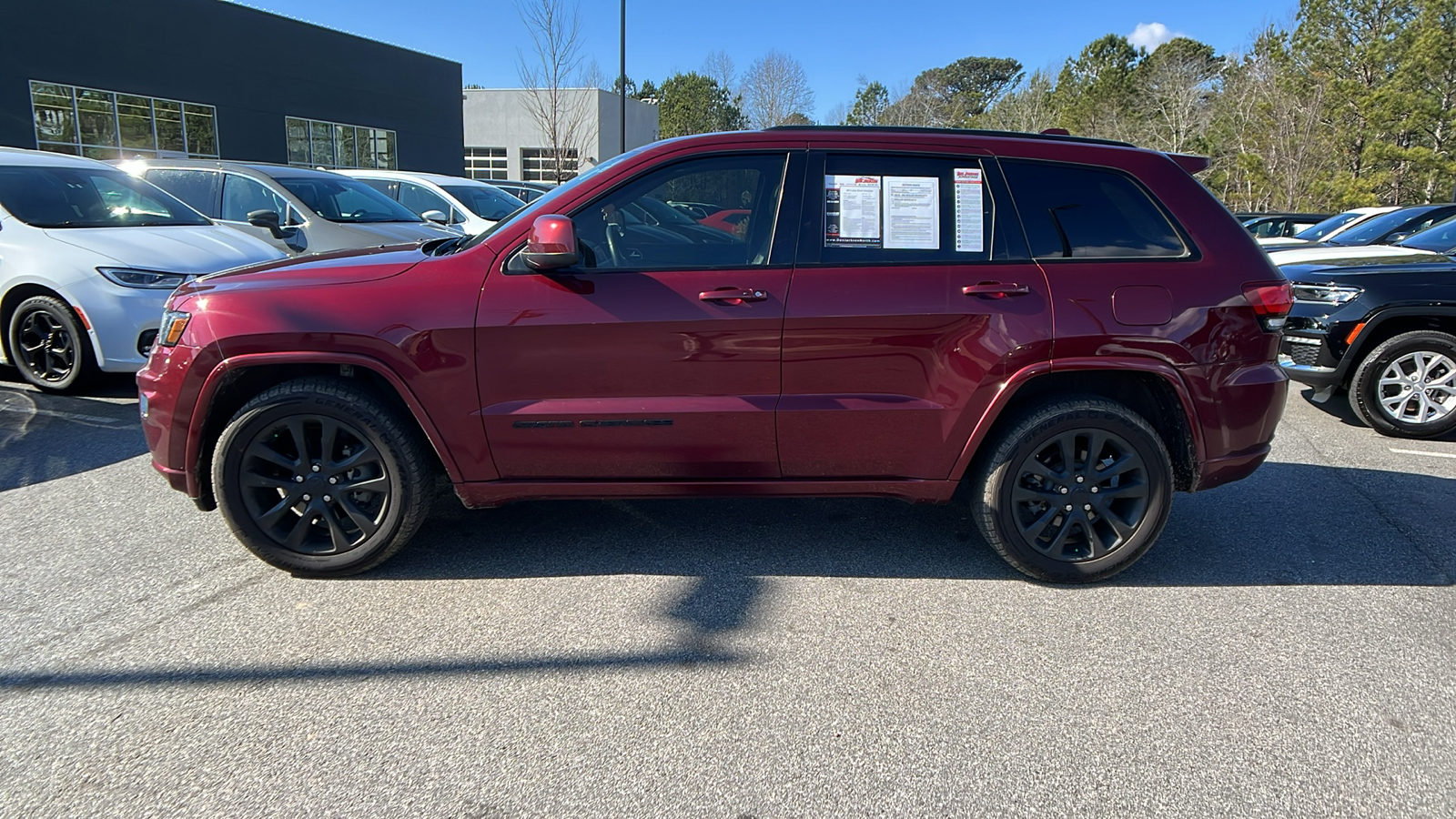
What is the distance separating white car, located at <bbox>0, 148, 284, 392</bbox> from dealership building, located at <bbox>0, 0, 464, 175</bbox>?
51.8 ft

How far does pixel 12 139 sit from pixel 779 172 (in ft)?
72.8

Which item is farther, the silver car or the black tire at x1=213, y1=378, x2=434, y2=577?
the silver car

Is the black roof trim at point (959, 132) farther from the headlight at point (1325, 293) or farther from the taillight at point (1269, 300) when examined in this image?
the headlight at point (1325, 293)

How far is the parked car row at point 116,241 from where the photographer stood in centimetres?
614

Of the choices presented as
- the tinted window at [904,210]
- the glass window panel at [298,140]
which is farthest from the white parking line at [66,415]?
the glass window panel at [298,140]

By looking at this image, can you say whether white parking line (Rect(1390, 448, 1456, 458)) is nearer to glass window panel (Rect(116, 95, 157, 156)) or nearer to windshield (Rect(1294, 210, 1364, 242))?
windshield (Rect(1294, 210, 1364, 242))

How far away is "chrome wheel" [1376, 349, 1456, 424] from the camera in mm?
5945

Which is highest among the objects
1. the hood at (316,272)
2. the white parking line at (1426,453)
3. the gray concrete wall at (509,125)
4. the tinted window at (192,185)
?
the gray concrete wall at (509,125)

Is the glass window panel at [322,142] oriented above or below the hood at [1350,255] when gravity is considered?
above

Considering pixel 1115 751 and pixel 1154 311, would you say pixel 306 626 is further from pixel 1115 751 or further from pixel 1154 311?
pixel 1154 311

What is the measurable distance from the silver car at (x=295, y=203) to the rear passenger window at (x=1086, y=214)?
21.7 ft

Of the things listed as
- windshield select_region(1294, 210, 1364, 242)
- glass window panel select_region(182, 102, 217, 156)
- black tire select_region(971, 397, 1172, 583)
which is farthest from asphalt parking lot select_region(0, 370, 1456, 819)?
glass window panel select_region(182, 102, 217, 156)

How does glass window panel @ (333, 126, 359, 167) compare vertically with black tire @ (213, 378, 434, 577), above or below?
above

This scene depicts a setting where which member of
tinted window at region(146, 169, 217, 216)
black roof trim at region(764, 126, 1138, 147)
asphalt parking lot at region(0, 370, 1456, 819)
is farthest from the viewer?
tinted window at region(146, 169, 217, 216)
